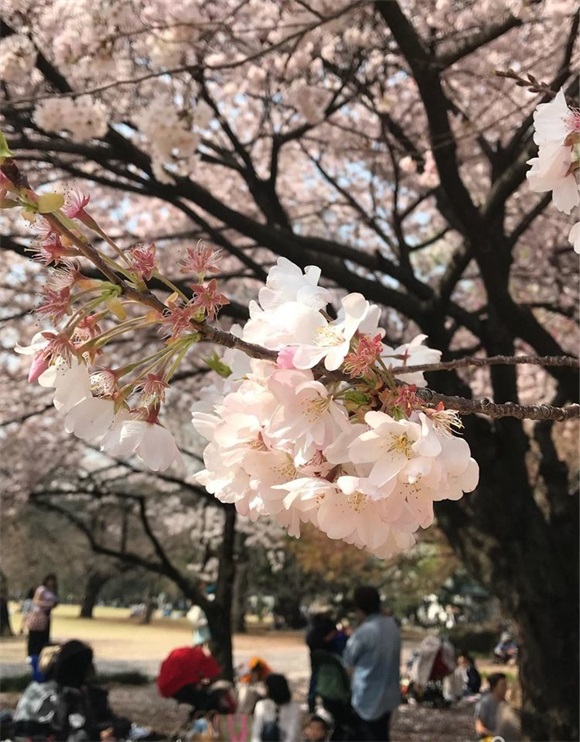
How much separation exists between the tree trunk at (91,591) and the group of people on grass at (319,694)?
41.4ft

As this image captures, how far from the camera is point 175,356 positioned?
0.71 metres

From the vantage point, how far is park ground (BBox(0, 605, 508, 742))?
22.5 ft

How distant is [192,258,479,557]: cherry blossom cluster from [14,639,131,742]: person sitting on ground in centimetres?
303

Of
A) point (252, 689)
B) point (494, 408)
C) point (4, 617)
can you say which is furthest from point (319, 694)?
point (4, 617)

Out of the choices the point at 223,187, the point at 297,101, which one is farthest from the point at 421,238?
the point at 297,101

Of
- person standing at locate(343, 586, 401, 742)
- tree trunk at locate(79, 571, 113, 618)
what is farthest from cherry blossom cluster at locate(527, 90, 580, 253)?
tree trunk at locate(79, 571, 113, 618)

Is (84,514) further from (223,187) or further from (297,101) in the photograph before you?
(297,101)

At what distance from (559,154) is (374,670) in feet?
10.7

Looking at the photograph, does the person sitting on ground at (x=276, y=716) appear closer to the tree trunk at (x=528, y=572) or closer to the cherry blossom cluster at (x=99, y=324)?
the tree trunk at (x=528, y=572)

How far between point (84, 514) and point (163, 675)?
10.9 meters

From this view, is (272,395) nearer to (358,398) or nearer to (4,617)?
(358,398)

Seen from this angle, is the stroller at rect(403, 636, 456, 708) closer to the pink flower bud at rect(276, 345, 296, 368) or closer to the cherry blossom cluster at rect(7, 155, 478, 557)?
the cherry blossom cluster at rect(7, 155, 478, 557)

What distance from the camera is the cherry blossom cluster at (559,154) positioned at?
30.0 inches

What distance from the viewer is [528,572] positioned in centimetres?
371
